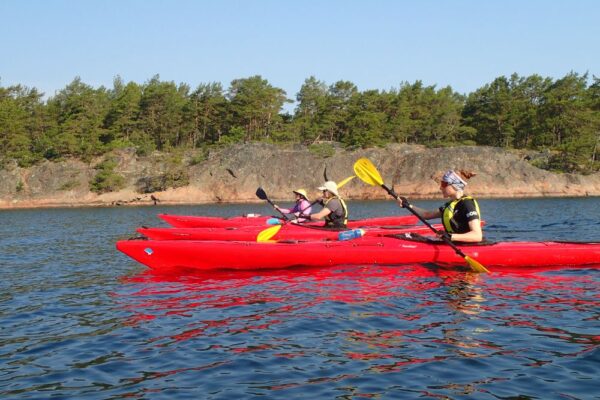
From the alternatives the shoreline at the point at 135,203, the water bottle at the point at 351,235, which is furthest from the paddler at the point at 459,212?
the shoreline at the point at 135,203

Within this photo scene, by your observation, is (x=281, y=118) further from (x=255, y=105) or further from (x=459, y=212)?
(x=459, y=212)

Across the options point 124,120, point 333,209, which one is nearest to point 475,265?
point 333,209

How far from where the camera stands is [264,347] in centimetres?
598

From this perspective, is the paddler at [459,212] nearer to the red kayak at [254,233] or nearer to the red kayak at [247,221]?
the red kayak at [254,233]

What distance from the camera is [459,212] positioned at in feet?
32.0

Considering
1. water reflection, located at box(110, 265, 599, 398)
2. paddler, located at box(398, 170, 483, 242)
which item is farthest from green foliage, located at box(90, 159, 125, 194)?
paddler, located at box(398, 170, 483, 242)

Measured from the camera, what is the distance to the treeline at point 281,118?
59156mm

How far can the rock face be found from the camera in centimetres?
5238

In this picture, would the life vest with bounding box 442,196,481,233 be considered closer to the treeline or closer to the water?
the water

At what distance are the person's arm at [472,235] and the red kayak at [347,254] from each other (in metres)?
0.34

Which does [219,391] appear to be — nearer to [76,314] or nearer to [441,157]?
[76,314]

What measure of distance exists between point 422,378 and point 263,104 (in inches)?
2410

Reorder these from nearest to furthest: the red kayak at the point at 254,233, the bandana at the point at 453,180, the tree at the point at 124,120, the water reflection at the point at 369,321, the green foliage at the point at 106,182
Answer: the water reflection at the point at 369,321
the bandana at the point at 453,180
the red kayak at the point at 254,233
the green foliage at the point at 106,182
the tree at the point at 124,120

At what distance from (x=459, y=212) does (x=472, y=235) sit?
44cm
